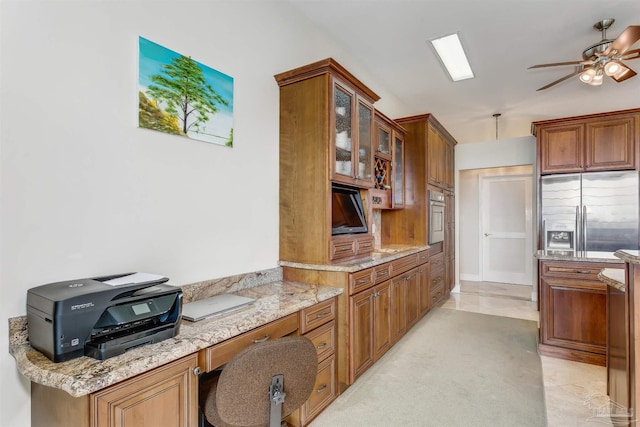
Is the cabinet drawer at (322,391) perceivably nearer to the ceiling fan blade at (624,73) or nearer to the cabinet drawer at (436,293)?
the cabinet drawer at (436,293)

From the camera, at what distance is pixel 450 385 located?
8.18 feet

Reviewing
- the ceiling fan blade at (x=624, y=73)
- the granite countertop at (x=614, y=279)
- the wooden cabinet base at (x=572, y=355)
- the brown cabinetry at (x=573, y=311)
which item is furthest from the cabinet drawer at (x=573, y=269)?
the ceiling fan blade at (x=624, y=73)

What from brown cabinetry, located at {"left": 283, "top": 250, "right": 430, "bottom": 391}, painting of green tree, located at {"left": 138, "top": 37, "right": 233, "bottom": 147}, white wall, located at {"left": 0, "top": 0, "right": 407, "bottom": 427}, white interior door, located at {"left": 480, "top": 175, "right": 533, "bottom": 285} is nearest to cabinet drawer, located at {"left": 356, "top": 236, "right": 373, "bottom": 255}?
brown cabinetry, located at {"left": 283, "top": 250, "right": 430, "bottom": 391}

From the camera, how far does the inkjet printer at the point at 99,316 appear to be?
1.05 m

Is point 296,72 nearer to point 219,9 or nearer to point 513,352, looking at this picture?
point 219,9

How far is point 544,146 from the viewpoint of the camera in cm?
439

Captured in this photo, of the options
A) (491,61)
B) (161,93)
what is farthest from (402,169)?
(161,93)

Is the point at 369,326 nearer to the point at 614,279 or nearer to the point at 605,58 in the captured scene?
the point at 614,279

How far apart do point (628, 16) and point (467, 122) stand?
2.94 metres

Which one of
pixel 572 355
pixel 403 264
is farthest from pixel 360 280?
pixel 572 355

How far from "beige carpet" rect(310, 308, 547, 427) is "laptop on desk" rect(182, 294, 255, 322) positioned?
3.15ft

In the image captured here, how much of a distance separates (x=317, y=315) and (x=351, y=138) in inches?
56.1

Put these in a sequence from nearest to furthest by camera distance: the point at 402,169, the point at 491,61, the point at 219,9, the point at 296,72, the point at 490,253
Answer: the point at 219,9 → the point at 296,72 → the point at 491,61 → the point at 402,169 → the point at 490,253

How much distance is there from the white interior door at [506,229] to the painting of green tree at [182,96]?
602cm
